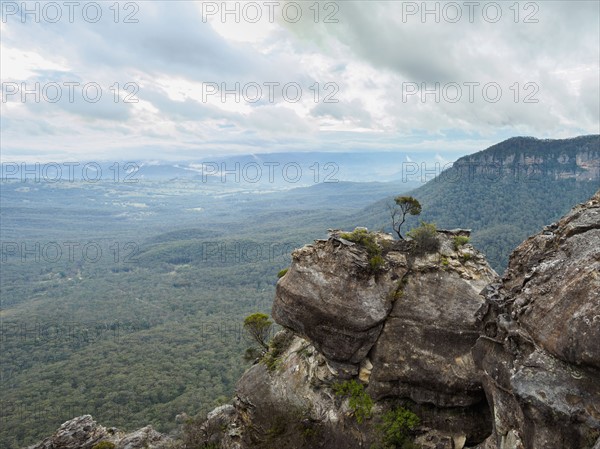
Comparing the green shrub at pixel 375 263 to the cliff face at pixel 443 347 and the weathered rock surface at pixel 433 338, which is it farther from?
the weathered rock surface at pixel 433 338

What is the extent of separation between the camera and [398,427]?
20.1 m

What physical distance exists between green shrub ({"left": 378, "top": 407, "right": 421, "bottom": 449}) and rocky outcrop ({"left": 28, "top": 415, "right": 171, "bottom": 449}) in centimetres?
2307

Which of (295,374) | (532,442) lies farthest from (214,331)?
(532,442)

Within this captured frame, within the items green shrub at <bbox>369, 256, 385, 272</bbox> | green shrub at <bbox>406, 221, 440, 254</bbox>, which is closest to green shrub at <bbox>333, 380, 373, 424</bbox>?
green shrub at <bbox>369, 256, 385, 272</bbox>

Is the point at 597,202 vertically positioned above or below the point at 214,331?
above

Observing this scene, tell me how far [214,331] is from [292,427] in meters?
116

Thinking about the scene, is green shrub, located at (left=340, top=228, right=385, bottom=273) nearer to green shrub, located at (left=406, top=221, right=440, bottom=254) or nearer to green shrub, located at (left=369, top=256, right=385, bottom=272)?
green shrub, located at (left=369, top=256, right=385, bottom=272)

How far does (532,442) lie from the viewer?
41.2 feet

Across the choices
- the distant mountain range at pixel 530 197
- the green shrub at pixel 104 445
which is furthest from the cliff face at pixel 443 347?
the distant mountain range at pixel 530 197

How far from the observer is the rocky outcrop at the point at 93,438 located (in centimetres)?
3453

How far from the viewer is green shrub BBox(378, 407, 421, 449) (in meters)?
19.9

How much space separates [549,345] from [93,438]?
40.8m

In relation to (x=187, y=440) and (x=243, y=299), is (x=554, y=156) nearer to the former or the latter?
(x=243, y=299)

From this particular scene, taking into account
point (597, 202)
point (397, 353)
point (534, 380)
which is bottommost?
point (397, 353)
